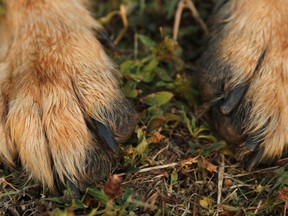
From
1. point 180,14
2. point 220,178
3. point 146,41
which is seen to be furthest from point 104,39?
point 220,178

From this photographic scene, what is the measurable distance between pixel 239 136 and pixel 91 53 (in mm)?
842

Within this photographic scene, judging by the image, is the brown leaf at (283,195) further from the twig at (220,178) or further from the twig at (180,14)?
the twig at (180,14)

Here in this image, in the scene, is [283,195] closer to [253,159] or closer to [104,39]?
[253,159]

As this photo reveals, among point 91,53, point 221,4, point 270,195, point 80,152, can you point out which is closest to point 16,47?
point 91,53

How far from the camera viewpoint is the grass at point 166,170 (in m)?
2.20

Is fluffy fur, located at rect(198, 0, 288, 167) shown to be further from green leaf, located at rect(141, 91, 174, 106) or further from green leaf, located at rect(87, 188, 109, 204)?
green leaf, located at rect(87, 188, 109, 204)

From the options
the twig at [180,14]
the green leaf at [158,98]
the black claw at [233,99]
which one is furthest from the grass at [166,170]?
the black claw at [233,99]

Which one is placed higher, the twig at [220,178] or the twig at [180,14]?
the twig at [180,14]

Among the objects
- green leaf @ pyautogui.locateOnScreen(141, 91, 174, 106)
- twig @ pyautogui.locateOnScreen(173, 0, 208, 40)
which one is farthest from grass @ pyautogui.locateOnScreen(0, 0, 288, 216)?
twig @ pyautogui.locateOnScreen(173, 0, 208, 40)

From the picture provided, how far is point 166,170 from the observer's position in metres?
2.43

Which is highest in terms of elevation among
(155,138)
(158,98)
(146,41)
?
(146,41)

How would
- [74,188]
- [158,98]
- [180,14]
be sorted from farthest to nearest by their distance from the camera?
1. [180,14]
2. [158,98]
3. [74,188]

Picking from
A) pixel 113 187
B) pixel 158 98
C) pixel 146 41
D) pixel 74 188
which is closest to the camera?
pixel 113 187

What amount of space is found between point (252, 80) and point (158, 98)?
0.58m
